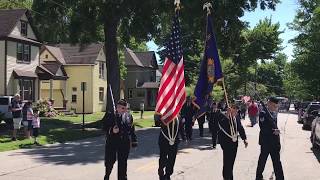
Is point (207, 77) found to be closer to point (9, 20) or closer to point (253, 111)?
point (253, 111)

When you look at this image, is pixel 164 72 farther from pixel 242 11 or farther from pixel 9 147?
pixel 242 11

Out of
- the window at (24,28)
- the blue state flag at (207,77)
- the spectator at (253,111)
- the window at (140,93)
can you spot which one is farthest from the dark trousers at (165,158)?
the window at (140,93)

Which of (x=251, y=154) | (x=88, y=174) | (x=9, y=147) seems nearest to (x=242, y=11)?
(x=251, y=154)

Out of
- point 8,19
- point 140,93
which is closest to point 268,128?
point 8,19

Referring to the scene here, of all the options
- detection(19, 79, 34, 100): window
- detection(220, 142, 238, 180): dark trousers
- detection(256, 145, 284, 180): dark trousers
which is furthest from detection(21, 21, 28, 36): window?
detection(220, 142, 238, 180): dark trousers

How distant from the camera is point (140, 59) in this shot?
71312 millimetres

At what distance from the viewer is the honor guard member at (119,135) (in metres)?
10.1

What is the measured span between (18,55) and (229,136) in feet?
103

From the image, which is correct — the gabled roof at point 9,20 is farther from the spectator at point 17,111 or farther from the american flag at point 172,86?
the american flag at point 172,86

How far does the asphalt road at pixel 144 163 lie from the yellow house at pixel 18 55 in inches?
754

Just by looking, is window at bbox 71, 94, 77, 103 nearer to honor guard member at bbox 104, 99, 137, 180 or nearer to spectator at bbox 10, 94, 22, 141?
spectator at bbox 10, 94, 22, 141

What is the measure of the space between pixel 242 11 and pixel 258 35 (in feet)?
158

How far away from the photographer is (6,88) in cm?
3800

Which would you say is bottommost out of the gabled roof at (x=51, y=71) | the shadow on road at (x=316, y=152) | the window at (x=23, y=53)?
the shadow on road at (x=316, y=152)
